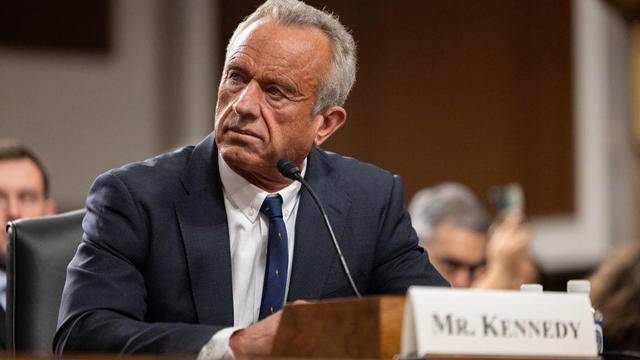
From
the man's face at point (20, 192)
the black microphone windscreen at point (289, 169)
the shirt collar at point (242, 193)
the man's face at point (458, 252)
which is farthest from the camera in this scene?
the man's face at point (458, 252)

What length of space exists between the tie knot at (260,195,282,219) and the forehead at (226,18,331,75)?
29 cm

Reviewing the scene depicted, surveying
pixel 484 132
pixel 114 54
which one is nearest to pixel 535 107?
pixel 484 132

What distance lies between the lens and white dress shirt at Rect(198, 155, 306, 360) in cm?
245

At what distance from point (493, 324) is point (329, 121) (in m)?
0.94

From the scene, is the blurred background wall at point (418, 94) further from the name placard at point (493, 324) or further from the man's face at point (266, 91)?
the name placard at point (493, 324)

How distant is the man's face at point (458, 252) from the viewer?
4.64 metres

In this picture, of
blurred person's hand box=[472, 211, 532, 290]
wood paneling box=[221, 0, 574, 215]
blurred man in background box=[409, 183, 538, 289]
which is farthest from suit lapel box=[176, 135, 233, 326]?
wood paneling box=[221, 0, 574, 215]

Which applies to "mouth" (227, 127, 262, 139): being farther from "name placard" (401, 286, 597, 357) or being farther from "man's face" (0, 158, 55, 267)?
"man's face" (0, 158, 55, 267)

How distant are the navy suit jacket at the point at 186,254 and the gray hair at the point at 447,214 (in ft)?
6.79

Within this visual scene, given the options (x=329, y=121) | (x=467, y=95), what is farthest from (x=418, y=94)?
(x=329, y=121)

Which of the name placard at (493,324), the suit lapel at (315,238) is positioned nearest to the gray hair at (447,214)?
the suit lapel at (315,238)

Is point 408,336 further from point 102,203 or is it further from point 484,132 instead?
point 484,132

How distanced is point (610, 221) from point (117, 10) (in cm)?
401

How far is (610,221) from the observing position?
22.8ft
